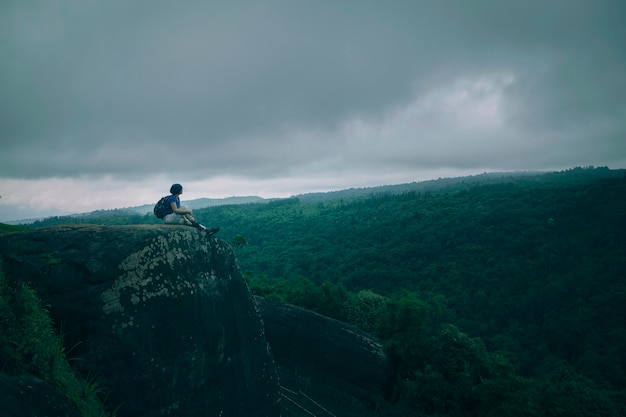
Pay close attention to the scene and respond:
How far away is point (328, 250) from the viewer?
68312 millimetres

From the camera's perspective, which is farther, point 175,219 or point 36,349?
point 175,219

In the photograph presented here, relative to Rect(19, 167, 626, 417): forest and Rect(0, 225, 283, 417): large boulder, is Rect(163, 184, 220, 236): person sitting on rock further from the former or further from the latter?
Rect(19, 167, 626, 417): forest

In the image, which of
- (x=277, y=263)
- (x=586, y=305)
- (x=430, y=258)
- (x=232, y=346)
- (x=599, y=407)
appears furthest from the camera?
(x=277, y=263)

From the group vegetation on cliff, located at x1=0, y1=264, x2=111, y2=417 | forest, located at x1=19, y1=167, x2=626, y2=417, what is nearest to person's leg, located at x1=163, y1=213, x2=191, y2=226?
vegetation on cliff, located at x1=0, y1=264, x2=111, y2=417

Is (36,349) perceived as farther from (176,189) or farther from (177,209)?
(176,189)

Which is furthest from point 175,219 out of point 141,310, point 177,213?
point 141,310

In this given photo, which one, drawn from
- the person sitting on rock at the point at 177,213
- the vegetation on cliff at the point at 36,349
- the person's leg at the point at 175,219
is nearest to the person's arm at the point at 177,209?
the person sitting on rock at the point at 177,213

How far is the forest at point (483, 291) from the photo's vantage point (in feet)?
58.5

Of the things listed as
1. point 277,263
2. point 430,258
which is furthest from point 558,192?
point 277,263

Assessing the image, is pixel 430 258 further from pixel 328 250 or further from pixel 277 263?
pixel 277 263

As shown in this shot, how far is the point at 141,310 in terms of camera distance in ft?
20.7

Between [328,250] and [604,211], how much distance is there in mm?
46686

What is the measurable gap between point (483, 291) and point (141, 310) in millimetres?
46303

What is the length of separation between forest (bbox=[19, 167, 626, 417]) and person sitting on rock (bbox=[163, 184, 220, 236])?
47.5 feet
